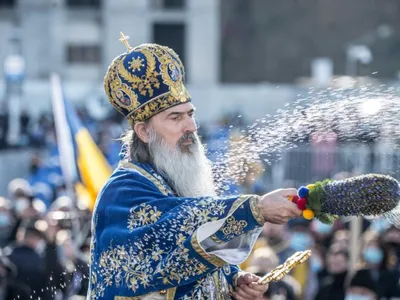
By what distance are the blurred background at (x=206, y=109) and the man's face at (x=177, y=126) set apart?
0.59 meters

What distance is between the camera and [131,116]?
22.5 ft

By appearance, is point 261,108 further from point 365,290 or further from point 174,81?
point 174,81

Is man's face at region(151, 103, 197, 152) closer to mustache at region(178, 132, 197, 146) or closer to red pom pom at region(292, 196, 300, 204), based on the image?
mustache at region(178, 132, 197, 146)

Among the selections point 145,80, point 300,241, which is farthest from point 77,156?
point 145,80

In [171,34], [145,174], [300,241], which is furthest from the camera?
[171,34]

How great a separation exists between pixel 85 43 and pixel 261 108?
9.99 metres

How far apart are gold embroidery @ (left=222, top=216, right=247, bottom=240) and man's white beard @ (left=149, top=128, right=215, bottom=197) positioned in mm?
609

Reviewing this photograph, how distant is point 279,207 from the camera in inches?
237

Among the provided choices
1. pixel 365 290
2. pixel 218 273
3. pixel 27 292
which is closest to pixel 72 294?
pixel 27 292

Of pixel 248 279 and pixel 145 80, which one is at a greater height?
pixel 145 80

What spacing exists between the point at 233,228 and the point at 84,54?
137 feet

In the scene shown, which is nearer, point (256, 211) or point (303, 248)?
point (256, 211)

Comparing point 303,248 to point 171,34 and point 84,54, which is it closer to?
point 84,54

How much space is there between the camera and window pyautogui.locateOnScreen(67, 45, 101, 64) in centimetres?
4753
